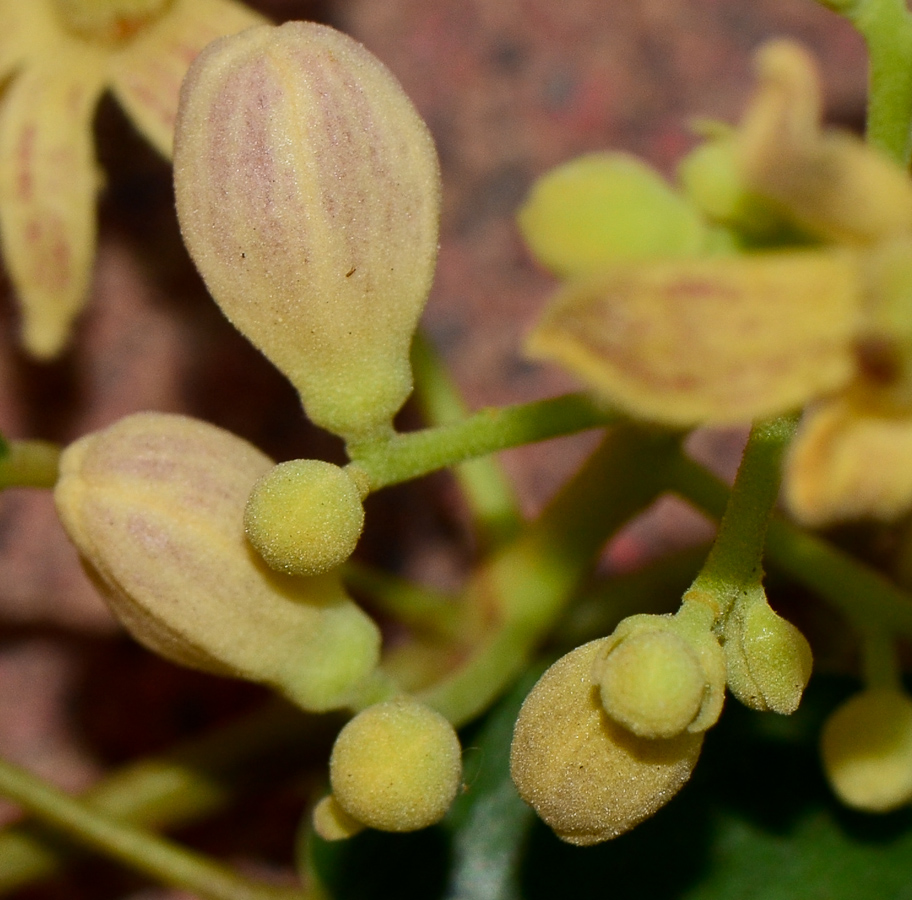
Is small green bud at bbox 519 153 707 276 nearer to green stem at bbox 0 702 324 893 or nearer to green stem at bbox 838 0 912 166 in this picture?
green stem at bbox 838 0 912 166

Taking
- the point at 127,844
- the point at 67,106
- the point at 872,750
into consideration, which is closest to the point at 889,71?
the point at 872,750

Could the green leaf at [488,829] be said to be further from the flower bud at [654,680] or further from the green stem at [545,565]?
the flower bud at [654,680]

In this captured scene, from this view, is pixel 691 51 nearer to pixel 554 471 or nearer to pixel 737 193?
pixel 554 471

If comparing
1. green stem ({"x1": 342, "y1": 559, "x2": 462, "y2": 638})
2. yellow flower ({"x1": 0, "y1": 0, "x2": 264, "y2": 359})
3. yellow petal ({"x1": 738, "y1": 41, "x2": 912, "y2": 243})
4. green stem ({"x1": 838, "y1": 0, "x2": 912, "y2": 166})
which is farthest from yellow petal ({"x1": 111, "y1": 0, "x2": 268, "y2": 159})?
yellow petal ({"x1": 738, "y1": 41, "x2": 912, "y2": 243})

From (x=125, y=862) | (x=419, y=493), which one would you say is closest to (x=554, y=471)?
(x=419, y=493)

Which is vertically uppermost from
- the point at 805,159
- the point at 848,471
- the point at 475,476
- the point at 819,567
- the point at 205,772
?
the point at 805,159

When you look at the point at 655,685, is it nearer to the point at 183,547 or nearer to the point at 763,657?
the point at 763,657
